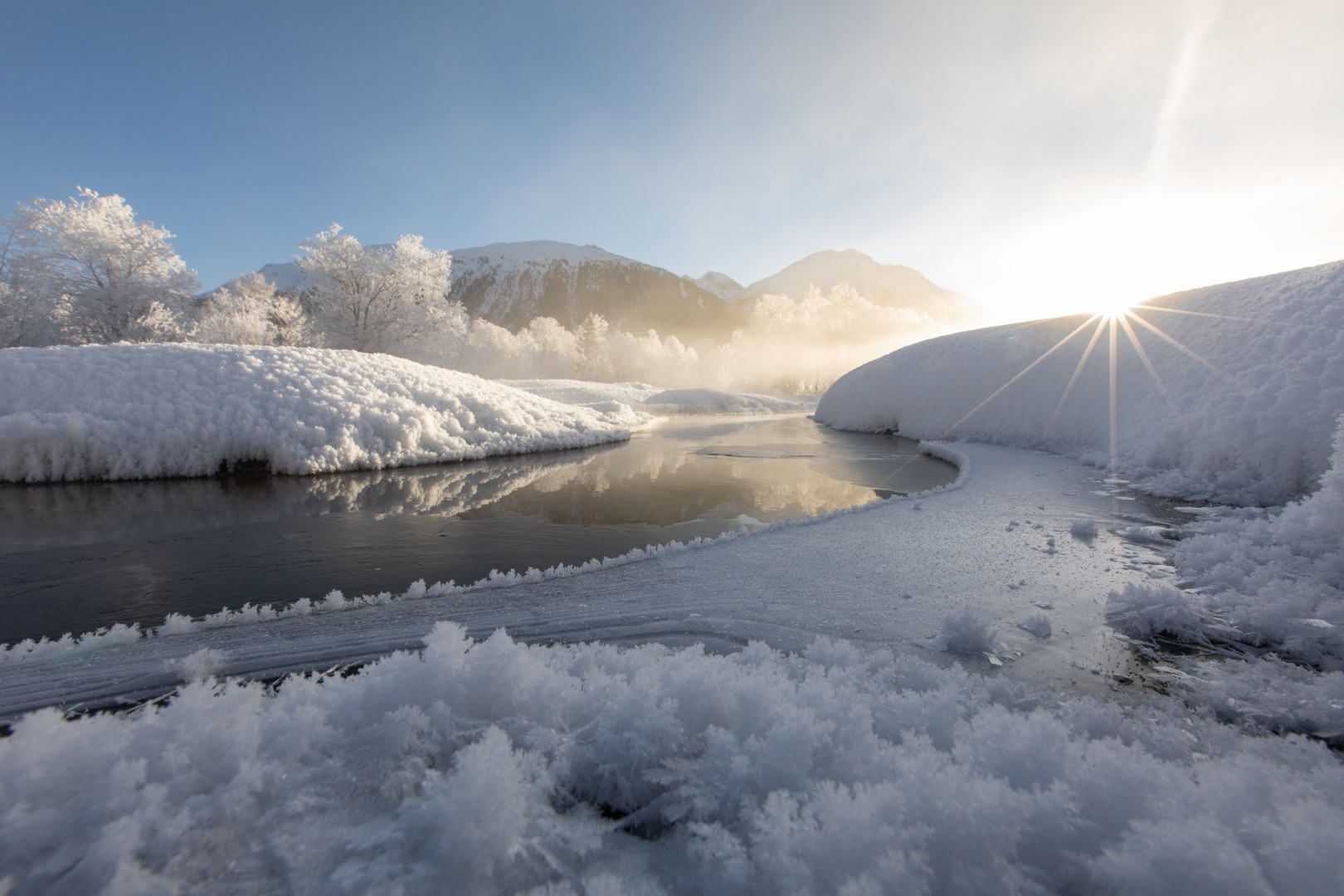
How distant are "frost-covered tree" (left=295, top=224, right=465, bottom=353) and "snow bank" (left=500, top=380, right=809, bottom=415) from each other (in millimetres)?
4336

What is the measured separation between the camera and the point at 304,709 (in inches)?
36.7

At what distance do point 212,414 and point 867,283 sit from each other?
385ft

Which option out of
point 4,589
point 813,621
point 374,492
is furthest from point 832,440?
point 4,589

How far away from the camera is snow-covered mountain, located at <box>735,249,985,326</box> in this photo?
96.3 m

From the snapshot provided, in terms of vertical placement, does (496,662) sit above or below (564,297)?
below

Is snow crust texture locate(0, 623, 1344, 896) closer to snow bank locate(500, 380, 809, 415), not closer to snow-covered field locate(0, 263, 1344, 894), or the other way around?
snow-covered field locate(0, 263, 1344, 894)

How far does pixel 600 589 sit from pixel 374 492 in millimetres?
3801

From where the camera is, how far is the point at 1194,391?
529 cm

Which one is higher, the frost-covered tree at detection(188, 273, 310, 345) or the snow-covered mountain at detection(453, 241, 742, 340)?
the snow-covered mountain at detection(453, 241, 742, 340)

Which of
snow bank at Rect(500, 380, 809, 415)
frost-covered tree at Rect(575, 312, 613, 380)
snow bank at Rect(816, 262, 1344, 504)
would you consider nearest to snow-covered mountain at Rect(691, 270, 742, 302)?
frost-covered tree at Rect(575, 312, 613, 380)

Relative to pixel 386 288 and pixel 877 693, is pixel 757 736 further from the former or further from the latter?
pixel 386 288

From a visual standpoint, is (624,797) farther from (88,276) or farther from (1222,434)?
(88,276)

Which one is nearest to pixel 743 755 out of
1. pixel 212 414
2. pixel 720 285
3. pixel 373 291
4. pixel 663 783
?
pixel 663 783

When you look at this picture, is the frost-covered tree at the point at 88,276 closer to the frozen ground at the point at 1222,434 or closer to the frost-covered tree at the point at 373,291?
the frost-covered tree at the point at 373,291
